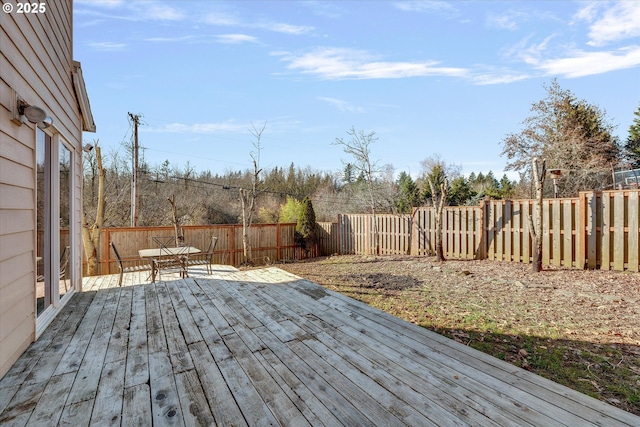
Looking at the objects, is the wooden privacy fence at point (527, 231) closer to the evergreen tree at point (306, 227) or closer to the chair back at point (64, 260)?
the evergreen tree at point (306, 227)

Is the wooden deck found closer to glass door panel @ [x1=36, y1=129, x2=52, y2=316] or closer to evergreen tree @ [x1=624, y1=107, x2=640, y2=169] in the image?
glass door panel @ [x1=36, y1=129, x2=52, y2=316]

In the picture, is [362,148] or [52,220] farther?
[362,148]

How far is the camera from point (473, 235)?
24.4 feet

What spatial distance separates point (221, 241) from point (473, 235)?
7.97 m

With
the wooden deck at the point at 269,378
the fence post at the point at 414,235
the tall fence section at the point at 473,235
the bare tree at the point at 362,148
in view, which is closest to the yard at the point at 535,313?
the tall fence section at the point at 473,235

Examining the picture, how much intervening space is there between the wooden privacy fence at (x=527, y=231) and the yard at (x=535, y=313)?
0.41 metres

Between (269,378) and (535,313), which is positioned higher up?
(269,378)

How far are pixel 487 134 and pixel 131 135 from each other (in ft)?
53.7

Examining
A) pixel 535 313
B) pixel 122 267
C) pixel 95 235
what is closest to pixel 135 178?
pixel 95 235

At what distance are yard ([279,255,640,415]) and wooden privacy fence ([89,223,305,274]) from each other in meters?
4.70

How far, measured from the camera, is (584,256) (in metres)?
5.54

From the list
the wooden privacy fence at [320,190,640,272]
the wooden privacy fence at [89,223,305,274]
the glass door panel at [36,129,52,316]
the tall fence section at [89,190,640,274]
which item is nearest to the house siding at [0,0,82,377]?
the glass door panel at [36,129,52,316]

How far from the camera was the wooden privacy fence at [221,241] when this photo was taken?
7.97 meters

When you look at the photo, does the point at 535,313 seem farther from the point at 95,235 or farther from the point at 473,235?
the point at 95,235
